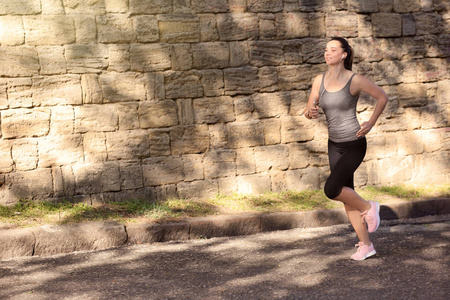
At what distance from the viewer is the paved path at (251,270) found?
5.00 metres

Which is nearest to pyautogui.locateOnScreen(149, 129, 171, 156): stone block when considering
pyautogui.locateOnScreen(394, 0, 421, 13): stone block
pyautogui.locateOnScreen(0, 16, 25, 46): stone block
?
pyautogui.locateOnScreen(0, 16, 25, 46): stone block

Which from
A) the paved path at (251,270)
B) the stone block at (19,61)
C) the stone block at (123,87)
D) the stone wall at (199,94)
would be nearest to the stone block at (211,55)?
the stone wall at (199,94)

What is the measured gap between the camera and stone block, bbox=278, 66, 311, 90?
879 cm

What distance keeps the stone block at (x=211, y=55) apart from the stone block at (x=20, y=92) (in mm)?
2051

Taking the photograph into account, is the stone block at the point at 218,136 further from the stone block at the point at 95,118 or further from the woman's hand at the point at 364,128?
the woman's hand at the point at 364,128

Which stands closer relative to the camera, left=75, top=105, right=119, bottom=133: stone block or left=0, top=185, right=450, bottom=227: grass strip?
left=0, top=185, right=450, bottom=227: grass strip

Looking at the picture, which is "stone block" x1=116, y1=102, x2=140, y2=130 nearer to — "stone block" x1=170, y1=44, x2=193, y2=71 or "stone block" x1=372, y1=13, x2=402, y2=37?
"stone block" x1=170, y1=44, x2=193, y2=71

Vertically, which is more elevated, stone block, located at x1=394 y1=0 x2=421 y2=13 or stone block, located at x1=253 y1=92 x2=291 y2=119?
stone block, located at x1=394 y1=0 x2=421 y2=13

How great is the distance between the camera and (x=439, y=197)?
8531 millimetres

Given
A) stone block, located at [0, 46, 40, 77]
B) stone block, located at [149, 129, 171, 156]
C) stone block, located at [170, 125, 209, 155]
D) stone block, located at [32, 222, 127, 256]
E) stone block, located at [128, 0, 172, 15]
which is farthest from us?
stone block, located at [170, 125, 209, 155]

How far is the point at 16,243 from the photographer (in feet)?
21.4

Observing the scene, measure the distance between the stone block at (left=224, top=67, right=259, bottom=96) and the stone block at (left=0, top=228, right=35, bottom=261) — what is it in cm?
321

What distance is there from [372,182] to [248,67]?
7.99ft

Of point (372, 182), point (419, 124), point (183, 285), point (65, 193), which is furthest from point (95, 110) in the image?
point (419, 124)
